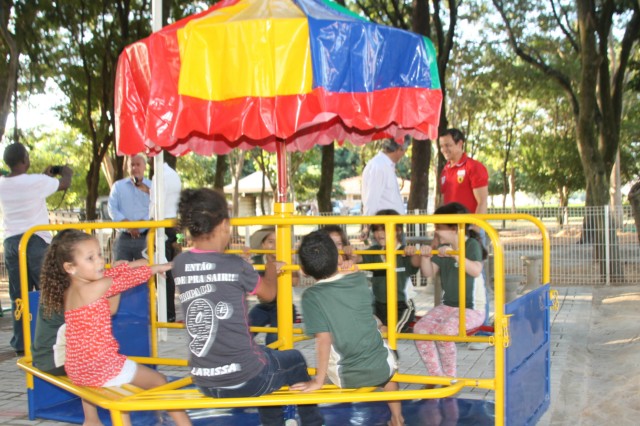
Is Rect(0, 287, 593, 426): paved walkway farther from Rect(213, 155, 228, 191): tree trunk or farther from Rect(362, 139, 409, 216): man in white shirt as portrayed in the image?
Rect(213, 155, 228, 191): tree trunk

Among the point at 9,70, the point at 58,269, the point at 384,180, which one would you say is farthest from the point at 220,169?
the point at 58,269

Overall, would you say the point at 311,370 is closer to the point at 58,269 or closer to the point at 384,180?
the point at 58,269

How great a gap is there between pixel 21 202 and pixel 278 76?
12.1 ft

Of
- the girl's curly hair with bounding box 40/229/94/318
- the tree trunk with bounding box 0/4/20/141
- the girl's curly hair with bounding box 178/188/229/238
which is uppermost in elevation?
the tree trunk with bounding box 0/4/20/141

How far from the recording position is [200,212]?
352 cm

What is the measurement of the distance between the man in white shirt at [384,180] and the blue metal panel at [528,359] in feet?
7.38

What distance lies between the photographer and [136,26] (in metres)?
19.5

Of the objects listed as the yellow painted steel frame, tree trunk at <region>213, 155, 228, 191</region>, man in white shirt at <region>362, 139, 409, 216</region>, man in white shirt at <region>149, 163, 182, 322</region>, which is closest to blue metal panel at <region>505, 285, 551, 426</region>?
the yellow painted steel frame

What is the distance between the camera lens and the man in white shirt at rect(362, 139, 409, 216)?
6621mm

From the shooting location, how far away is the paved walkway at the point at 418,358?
5383mm

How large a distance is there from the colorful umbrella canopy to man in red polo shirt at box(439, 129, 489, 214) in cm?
173

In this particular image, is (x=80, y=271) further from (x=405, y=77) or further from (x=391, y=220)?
(x=405, y=77)

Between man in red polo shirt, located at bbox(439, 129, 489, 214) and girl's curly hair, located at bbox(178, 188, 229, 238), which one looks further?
man in red polo shirt, located at bbox(439, 129, 489, 214)

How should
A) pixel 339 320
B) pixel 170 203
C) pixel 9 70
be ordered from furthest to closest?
pixel 9 70 → pixel 170 203 → pixel 339 320
